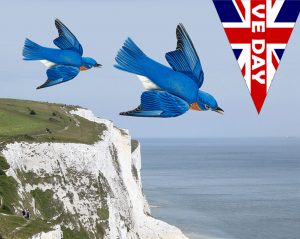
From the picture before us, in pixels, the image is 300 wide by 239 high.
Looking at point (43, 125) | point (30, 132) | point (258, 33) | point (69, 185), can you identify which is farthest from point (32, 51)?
point (43, 125)

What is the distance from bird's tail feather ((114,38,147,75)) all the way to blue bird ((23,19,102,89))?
2.30 m

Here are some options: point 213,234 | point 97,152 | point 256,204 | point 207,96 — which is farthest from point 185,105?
point 256,204

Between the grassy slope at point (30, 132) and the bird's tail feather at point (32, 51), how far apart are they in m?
26.0

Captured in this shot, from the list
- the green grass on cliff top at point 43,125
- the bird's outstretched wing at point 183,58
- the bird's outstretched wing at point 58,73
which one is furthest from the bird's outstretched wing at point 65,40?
the green grass on cliff top at point 43,125

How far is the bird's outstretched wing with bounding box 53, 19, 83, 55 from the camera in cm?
912

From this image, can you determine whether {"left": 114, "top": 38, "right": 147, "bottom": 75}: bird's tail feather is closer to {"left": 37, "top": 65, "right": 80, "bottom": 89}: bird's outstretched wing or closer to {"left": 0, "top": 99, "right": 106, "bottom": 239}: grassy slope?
{"left": 37, "top": 65, "right": 80, "bottom": 89}: bird's outstretched wing

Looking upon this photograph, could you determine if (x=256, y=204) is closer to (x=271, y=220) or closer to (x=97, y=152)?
(x=271, y=220)

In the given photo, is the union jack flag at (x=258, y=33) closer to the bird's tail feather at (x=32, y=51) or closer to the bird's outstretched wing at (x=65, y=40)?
the bird's outstretched wing at (x=65, y=40)

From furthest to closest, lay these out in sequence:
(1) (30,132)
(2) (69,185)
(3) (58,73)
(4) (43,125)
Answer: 1. (4) (43,125)
2. (1) (30,132)
3. (2) (69,185)
4. (3) (58,73)

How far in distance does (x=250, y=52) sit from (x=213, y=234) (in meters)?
105

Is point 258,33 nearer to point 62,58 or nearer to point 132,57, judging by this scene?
point 132,57

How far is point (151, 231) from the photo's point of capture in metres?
88.3

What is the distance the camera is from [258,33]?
757 centimetres

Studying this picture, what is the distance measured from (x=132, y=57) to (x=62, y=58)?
8.30 ft
